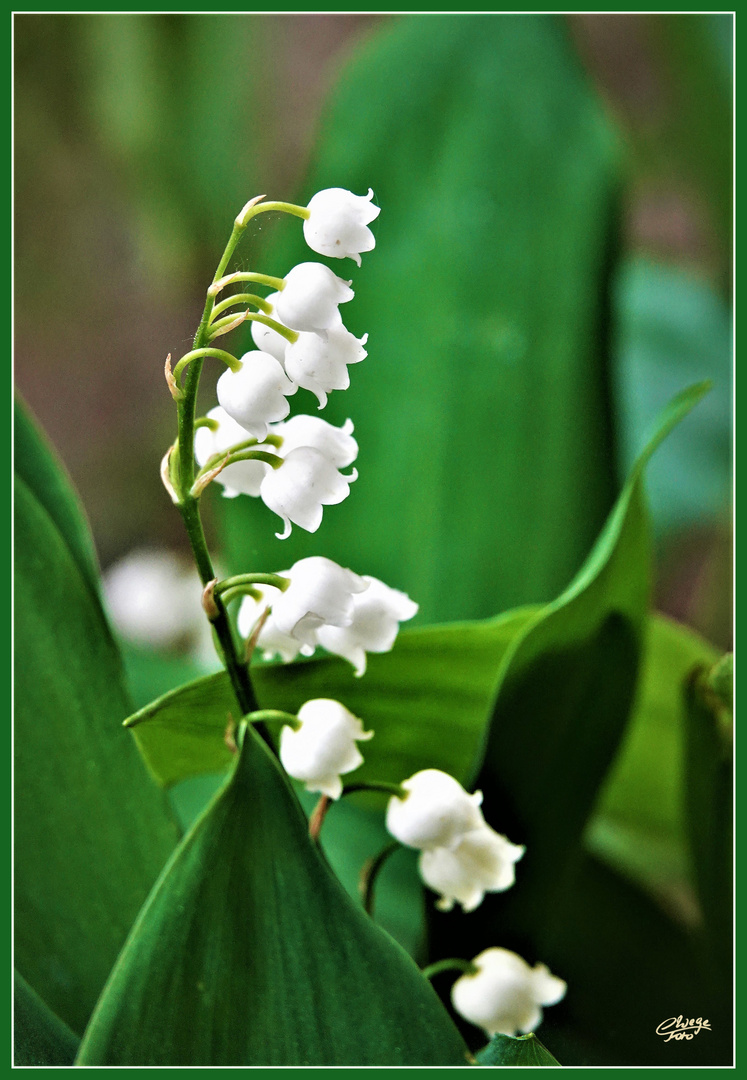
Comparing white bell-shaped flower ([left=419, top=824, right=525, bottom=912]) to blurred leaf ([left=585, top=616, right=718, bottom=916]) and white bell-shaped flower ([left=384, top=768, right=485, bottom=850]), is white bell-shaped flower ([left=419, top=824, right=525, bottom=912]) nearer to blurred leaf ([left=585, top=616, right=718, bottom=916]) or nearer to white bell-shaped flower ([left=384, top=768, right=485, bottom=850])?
white bell-shaped flower ([left=384, top=768, right=485, bottom=850])

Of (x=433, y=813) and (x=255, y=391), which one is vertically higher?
(x=255, y=391)

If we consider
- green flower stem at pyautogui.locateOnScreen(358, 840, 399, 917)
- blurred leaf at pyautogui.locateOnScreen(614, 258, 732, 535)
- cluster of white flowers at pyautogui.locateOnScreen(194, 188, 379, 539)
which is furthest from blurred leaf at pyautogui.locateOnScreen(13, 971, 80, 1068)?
blurred leaf at pyautogui.locateOnScreen(614, 258, 732, 535)

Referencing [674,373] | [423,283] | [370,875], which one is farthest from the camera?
[674,373]

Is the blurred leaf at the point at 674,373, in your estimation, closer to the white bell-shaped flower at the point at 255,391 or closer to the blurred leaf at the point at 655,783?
the blurred leaf at the point at 655,783

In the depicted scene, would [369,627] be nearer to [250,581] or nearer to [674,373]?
[250,581]

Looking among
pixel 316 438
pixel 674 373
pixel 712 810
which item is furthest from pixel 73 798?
pixel 674 373

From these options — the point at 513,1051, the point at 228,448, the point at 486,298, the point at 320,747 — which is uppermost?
the point at 486,298

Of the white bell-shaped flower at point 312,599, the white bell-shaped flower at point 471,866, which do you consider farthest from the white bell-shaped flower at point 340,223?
the white bell-shaped flower at point 471,866
